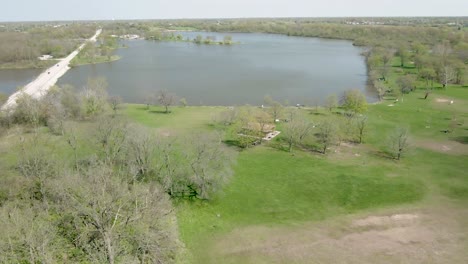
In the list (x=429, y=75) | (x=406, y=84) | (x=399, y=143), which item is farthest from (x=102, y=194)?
(x=429, y=75)

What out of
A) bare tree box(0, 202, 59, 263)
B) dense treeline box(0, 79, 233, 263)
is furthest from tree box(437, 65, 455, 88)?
bare tree box(0, 202, 59, 263)

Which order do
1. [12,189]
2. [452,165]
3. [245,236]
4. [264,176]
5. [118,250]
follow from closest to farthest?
[118,250]
[12,189]
[245,236]
[264,176]
[452,165]

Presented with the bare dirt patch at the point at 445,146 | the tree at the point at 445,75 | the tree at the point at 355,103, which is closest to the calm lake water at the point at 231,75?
the tree at the point at 355,103

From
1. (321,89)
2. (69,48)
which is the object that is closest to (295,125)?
(321,89)

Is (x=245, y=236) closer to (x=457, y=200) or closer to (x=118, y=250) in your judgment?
(x=118, y=250)

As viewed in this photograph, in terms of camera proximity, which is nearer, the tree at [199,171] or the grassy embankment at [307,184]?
the grassy embankment at [307,184]

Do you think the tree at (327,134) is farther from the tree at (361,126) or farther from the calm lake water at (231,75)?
the calm lake water at (231,75)

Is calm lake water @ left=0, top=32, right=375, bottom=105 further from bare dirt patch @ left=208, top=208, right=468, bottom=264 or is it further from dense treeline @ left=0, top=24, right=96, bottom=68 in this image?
bare dirt patch @ left=208, top=208, right=468, bottom=264
